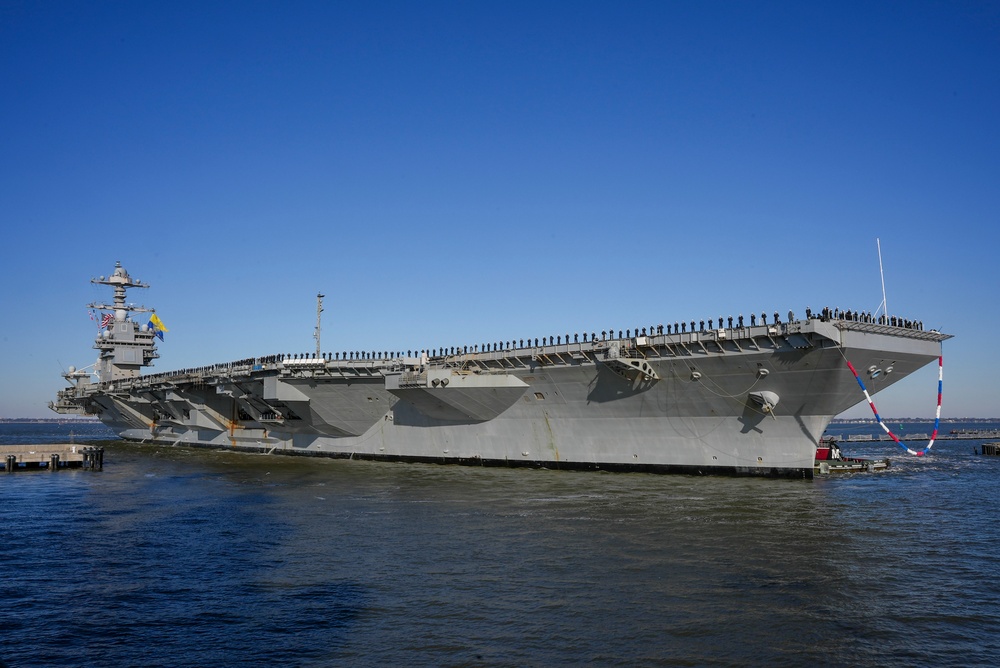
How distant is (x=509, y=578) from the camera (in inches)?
444

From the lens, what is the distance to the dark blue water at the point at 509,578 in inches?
330

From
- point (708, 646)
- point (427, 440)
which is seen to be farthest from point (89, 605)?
point (427, 440)

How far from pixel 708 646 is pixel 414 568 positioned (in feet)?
17.6

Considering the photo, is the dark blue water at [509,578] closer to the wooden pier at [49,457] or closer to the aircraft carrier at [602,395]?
the aircraft carrier at [602,395]

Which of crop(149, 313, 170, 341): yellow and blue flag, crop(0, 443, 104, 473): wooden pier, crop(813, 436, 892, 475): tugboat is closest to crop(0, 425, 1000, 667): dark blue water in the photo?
crop(813, 436, 892, 475): tugboat

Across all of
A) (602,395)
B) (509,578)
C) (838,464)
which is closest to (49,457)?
(602,395)

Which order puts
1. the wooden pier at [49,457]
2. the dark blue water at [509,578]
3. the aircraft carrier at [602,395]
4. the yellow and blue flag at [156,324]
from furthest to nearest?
the yellow and blue flag at [156,324] → the wooden pier at [49,457] → the aircraft carrier at [602,395] → the dark blue water at [509,578]

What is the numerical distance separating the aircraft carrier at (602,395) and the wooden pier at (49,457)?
6.59 metres

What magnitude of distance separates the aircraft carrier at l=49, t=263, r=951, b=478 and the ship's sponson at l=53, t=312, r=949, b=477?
0.05 m

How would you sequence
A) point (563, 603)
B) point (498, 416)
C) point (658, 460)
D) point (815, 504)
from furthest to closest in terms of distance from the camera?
point (498, 416) → point (658, 460) → point (815, 504) → point (563, 603)

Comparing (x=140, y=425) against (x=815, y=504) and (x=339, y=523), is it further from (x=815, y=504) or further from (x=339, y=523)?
(x=815, y=504)

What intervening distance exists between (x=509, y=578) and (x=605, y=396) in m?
13.2

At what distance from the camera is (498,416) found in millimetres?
27344

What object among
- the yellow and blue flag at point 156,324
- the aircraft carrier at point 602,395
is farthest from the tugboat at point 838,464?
the yellow and blue flag at point 156,324
